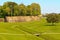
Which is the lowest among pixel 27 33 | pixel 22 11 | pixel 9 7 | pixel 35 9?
pixel 27 33

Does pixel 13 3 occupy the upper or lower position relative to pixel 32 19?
upper

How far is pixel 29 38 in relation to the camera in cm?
3344

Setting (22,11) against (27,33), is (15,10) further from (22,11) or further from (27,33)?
(27,33)

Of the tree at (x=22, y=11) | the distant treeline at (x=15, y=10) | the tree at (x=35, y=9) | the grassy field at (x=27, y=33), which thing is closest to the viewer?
the grassy field at (x=27, y=33)

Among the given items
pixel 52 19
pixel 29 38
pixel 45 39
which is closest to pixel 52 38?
Result: pixel 45 39

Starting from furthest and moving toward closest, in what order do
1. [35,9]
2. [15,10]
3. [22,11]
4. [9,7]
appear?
[35,9]
[9,7]
[15,10]
[22,11]

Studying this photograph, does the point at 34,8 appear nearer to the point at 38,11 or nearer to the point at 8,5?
the point at 38,11

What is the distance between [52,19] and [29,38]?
29.6 metres

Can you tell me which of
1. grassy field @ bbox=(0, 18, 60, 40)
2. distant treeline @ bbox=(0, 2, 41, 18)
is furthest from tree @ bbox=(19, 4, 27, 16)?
grassy field @ bbox=(0, 18, 60, 40)

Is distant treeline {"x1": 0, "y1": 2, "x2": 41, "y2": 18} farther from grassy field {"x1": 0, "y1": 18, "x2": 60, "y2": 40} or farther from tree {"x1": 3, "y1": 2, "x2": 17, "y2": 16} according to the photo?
grassy field {"x1": 0, "y1": 18, "x2": 60, "y2": 40}

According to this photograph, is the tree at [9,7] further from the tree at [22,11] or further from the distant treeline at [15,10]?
the tree at [22,11]

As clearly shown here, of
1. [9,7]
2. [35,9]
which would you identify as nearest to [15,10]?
[9,7]

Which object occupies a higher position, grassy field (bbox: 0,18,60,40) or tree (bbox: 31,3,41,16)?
tree (bbox: 31,3,41,16)

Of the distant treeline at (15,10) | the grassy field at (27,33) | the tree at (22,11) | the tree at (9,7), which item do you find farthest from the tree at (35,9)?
the grassy field at (27,33)
